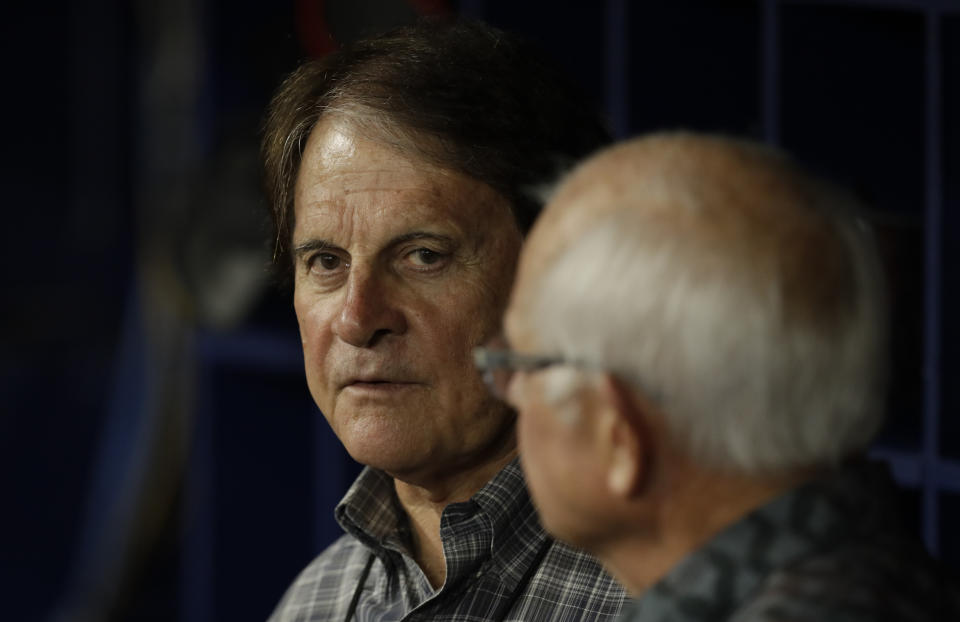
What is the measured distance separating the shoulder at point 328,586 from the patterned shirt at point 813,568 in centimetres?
66

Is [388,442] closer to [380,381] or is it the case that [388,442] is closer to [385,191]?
[380,381]

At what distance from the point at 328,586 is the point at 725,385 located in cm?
79

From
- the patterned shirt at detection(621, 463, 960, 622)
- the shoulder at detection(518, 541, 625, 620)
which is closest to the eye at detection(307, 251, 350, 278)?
the shoulder at detection(518, 541, 625, 620)

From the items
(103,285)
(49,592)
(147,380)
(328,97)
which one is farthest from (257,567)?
(328,97)

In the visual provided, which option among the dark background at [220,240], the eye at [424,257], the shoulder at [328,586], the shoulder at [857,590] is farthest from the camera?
the dark background at [220,240]

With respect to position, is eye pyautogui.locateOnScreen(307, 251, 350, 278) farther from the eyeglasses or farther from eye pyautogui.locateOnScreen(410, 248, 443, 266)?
the eyeglasses

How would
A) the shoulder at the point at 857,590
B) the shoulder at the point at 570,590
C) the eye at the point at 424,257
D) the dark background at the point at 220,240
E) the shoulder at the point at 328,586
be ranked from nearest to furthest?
the shoulder at the point at 857,590, the shoulder at the point at 570,590, the eye at the point at 424,257, the shoulder at the point at 328,586, the dark background at the point at 220,240

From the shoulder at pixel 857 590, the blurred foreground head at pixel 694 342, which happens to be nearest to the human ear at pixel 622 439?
the blurred foreground head at pixel 694 342

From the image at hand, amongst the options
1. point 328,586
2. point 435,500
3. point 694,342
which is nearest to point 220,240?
point 328,586

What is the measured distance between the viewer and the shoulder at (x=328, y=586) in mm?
1428

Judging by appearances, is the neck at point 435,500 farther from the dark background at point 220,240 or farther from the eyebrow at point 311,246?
the dark background at point 220,240

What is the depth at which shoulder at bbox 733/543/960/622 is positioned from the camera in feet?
2.40

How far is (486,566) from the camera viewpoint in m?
1.25

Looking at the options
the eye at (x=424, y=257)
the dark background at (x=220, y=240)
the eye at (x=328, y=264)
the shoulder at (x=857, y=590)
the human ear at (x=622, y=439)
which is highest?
the human ear at (x=622, y=439)
